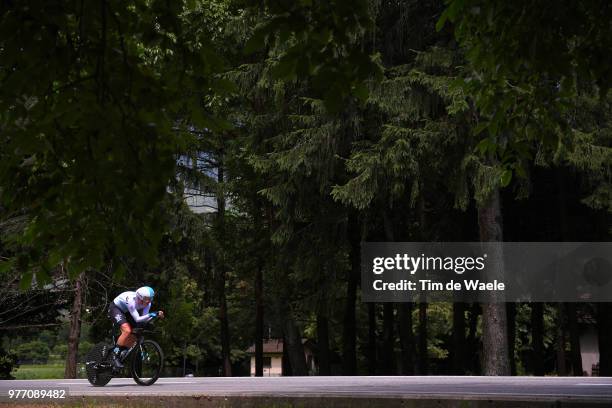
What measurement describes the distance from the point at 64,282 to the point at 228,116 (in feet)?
21.3

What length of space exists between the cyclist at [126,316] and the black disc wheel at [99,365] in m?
0.19

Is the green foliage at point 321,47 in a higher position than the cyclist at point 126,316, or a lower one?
higher

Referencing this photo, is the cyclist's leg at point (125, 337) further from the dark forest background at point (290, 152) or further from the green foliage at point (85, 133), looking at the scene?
the green foliage at point (85, 133)

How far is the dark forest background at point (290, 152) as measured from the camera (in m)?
5.96

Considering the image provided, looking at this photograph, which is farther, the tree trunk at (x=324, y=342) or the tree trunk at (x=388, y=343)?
the tree trunk at (x=388, y=343)

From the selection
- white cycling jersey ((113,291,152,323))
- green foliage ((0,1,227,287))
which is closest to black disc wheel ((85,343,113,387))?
white cycling jersey ((113,291,152,323))

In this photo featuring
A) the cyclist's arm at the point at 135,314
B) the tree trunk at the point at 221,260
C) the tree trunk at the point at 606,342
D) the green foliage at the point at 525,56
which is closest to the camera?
the green foliage at the point at 525,56

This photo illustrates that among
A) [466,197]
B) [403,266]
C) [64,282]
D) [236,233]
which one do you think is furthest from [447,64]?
[236,233]

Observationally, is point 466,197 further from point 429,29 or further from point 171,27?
point 171,27

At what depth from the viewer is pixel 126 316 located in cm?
1380

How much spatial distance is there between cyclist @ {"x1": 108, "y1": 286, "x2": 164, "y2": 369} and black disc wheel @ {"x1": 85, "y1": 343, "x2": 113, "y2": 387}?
0.19m

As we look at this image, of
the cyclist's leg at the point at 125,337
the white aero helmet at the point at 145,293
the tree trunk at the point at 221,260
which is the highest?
the tree trunk at the point at 221,260

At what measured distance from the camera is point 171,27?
21.5ft

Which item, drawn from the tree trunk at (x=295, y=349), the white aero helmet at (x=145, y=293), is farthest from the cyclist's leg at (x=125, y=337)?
the tree trunk at (x=295, y=349)
